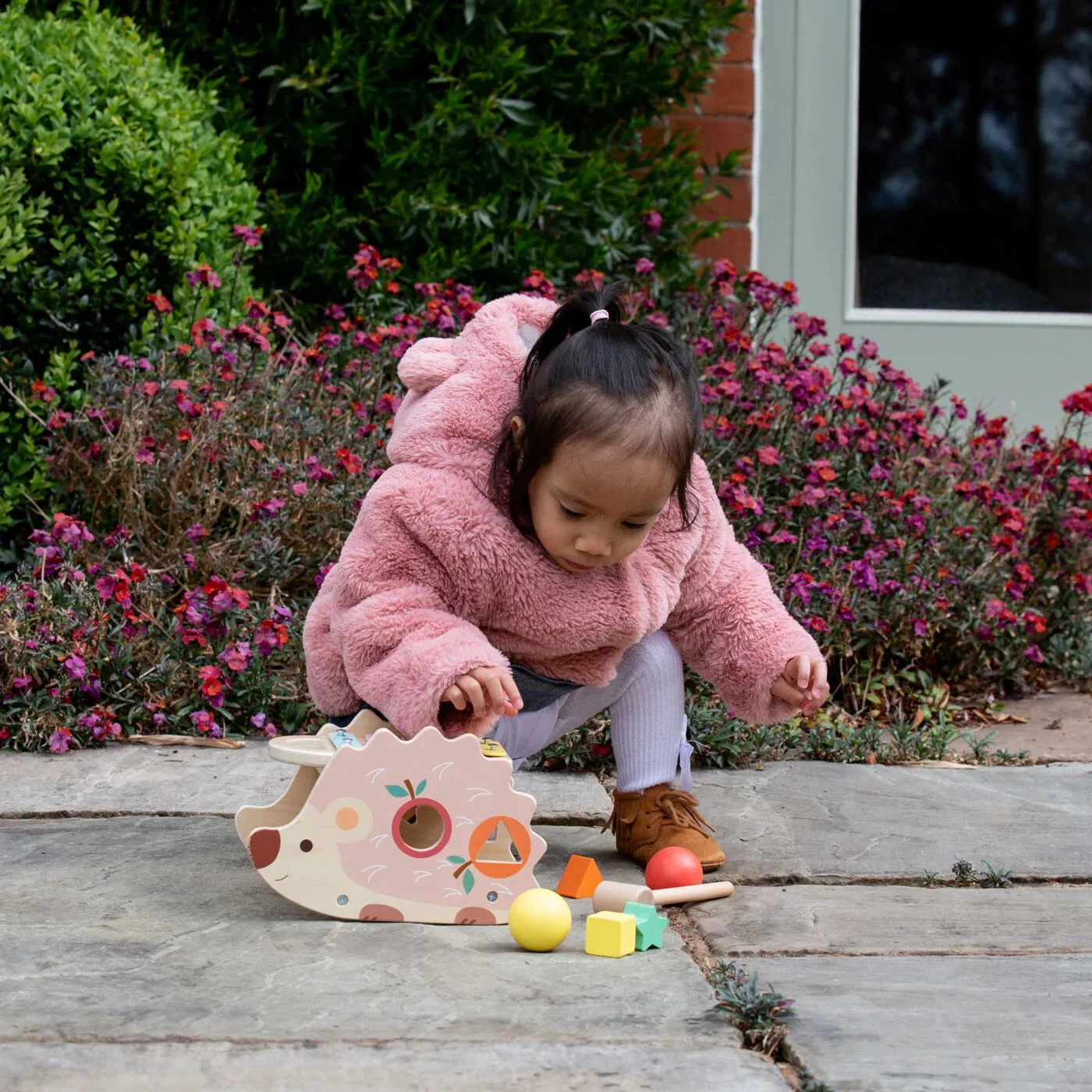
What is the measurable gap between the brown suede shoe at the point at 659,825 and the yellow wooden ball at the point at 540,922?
17.2 inches

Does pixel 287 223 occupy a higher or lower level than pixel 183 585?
higher

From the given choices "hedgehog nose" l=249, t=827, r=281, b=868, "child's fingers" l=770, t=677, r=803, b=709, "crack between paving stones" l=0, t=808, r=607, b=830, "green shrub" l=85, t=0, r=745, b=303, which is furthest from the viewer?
"green shrub" l=85, t=0, r=745, b=303

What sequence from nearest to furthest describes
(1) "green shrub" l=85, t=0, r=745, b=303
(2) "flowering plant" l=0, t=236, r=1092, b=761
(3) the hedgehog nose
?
(3) the hedgehog nose → (2) "flowering plant" l=0, t=236, r=1092, b=761 → (1) "green shrub" l=85, t=0, r=745, b=303

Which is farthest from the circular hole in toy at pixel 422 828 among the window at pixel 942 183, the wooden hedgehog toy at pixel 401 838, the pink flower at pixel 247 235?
the window at pixel 942 183

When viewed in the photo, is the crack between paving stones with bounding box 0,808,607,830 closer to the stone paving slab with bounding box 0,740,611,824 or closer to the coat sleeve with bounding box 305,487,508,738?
the stone paving slab with bounding box 0,740,611,824

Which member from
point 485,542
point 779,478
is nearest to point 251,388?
point 779,478

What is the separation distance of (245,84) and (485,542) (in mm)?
3086

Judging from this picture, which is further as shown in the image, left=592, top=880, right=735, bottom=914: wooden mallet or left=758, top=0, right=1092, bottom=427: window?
left=758, top=0, right=1092, bottom=427: window

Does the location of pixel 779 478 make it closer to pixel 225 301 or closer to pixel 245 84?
pixel 225 301

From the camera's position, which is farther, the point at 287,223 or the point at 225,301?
the point at 287,223

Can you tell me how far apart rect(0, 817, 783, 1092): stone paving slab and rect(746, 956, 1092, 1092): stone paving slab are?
0.11m

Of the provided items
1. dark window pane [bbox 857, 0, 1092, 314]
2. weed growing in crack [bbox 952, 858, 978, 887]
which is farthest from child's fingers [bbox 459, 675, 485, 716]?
dark window pane [bbox 857, 0, 1092, 314]

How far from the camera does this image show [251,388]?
12.9 feet

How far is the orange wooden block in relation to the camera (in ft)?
7.40
